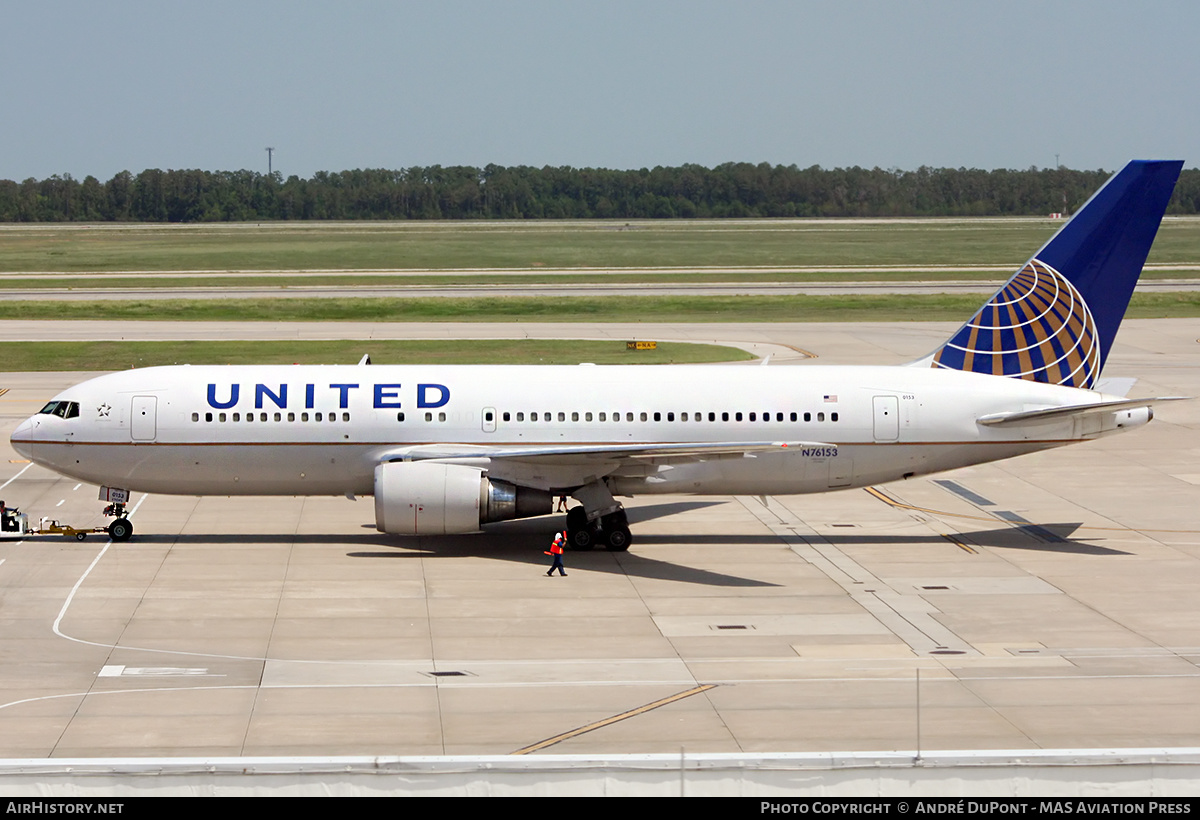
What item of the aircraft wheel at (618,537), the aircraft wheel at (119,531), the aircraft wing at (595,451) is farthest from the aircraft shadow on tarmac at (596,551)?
the aircraft wing at (595,451)

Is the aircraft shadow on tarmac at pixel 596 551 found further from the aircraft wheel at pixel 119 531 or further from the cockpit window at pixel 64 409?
the cockpit window at pixel 64 409

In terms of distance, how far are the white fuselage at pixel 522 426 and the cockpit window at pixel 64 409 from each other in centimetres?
15

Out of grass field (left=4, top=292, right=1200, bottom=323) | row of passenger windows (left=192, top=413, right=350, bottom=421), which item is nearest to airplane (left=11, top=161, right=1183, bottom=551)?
row of passenger windows (left=192, top=413, right=350, bottom=421)

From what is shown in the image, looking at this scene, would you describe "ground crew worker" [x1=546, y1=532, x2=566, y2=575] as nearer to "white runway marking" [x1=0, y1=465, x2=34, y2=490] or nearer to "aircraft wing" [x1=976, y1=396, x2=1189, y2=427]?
"aircraft wing" [x1=976, y1=396, x2=1189, y2=427]

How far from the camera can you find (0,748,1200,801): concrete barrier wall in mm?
11992

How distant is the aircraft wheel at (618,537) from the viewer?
114ft

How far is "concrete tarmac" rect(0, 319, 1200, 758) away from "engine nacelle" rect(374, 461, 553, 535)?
3.40 ft

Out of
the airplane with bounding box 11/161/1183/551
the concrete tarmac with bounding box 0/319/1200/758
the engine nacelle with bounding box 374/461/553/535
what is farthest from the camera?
the airplane with bounding box 11/161/1183/551

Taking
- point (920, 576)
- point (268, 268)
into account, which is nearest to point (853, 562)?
point (920, 576)

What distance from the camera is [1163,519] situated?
126 ft

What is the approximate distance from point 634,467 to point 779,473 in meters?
4.10

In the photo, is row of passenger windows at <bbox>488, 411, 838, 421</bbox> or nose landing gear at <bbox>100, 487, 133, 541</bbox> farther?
row of passenger windows at <bbox>488, 411, 838, 421</bbox>

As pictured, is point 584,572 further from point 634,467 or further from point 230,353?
point 230,353
